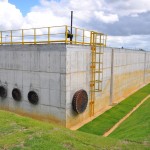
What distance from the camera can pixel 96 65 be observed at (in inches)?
818

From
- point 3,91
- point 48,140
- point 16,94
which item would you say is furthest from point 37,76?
point 48,140

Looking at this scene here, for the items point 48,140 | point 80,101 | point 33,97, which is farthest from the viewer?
point 33,97

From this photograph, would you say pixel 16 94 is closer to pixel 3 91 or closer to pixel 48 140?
pixel 3 91

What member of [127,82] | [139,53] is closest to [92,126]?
[127,82]

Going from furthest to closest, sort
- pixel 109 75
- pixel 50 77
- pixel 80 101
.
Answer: pixel 109 75
pixel 80 101
pixel 50 77

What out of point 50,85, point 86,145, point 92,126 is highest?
point 50,85

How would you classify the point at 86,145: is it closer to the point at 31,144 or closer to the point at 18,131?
the point at 31,144

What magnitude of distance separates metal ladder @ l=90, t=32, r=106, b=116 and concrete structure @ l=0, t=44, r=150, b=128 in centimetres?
56

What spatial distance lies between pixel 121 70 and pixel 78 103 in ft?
41.2

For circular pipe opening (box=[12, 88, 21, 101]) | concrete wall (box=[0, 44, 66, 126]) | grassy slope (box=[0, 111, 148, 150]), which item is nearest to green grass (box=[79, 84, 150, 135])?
concrete wall (box=[0, 44, 66, 126])

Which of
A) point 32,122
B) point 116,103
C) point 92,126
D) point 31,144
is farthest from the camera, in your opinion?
point 116,103

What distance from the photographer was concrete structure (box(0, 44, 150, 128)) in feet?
55.5

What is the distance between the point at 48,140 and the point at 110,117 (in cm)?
1163

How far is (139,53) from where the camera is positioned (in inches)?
1506
